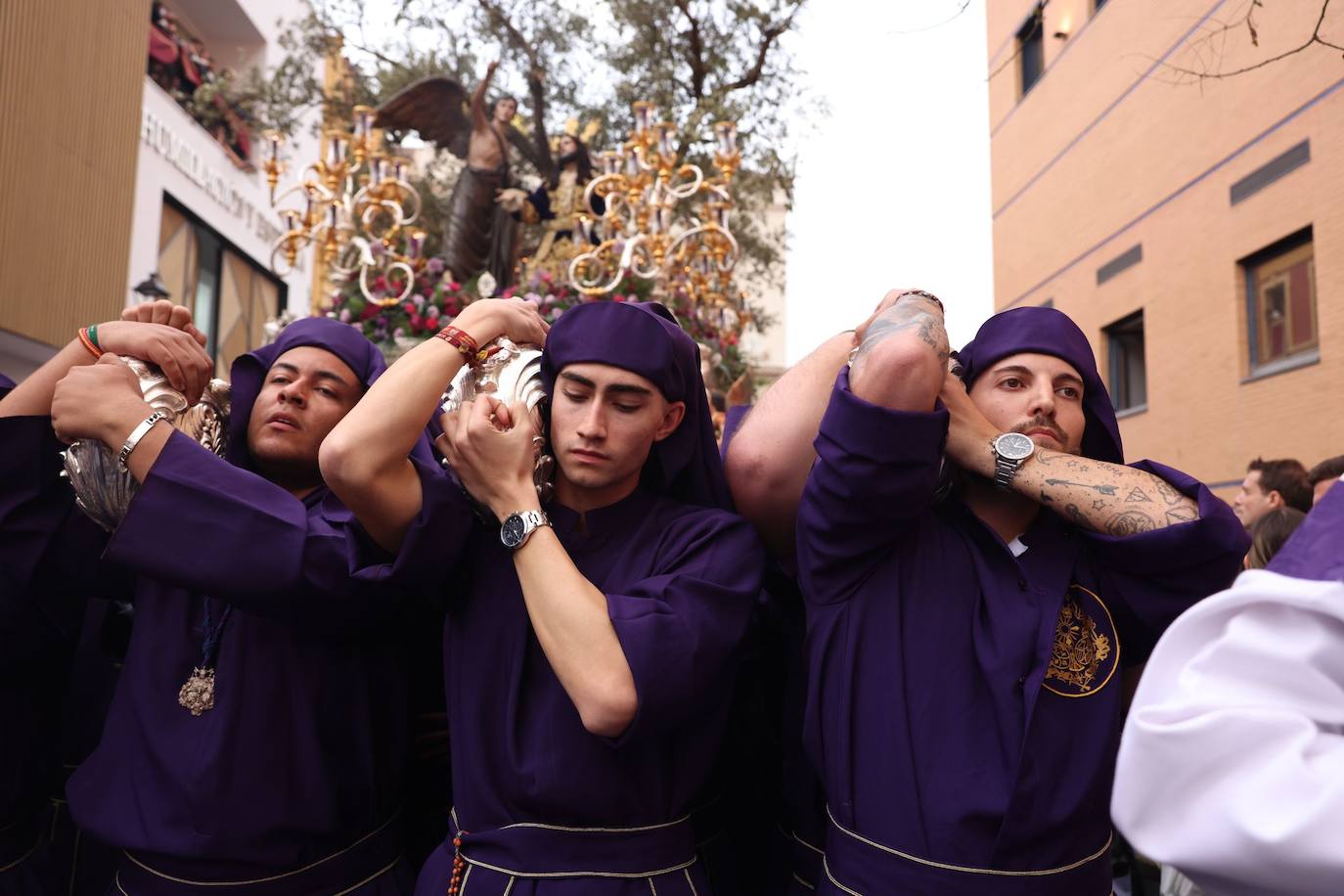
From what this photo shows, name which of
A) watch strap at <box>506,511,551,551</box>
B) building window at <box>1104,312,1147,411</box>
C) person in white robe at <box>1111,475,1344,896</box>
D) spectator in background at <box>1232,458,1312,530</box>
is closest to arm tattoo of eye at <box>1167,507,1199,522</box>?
person in white robe at <box>1111,475,1344,896</box>

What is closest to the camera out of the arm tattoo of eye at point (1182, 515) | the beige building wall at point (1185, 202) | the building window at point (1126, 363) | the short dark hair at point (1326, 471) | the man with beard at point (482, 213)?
the arm tattoo of eye at point (1182, 515)

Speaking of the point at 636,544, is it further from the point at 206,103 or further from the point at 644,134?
the point at 206,103

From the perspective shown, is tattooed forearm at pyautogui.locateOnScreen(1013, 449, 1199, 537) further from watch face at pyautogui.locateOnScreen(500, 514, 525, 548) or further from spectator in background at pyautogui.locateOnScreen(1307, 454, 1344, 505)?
spectator in background at pyautogui.locateOnScreen(1307, 454, 1344, 505)

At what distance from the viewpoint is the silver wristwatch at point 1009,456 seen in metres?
2.02

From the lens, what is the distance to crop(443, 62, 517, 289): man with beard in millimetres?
10688

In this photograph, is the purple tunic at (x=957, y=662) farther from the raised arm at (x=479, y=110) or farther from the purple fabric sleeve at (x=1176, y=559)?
the raised arm at (x=479, y=110)

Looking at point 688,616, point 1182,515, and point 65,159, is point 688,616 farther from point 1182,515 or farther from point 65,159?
point 65,159

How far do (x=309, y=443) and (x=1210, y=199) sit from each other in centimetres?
1095

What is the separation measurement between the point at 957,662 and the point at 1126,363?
41.1 ft

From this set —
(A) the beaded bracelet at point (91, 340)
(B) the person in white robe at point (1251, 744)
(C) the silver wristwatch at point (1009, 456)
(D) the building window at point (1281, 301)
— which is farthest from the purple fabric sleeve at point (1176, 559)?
(D) the building window at point (1281, 301)

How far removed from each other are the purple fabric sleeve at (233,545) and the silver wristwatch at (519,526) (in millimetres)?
358

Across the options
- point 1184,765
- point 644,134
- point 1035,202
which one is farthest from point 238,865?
point 1035,202

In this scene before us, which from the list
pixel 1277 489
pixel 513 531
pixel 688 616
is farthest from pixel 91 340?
pixel 1277 489

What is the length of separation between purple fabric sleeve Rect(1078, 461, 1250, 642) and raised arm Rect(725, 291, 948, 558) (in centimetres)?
52
